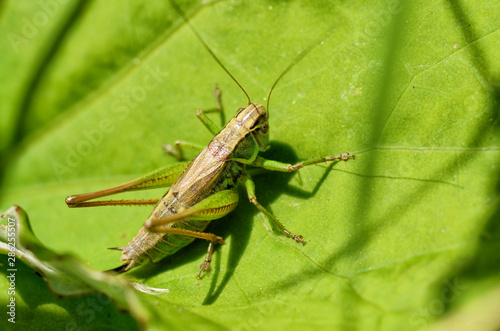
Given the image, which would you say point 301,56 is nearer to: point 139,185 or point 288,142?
point 288,142

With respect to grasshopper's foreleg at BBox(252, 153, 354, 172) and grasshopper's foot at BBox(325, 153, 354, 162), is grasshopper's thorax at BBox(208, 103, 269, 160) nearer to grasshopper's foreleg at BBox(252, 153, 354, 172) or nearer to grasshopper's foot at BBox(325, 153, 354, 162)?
grasshopper's foreleg at BBox(252, 153, 354, 172)

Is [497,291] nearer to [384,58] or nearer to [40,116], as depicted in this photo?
[384,58]

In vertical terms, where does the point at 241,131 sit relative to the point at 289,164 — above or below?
above

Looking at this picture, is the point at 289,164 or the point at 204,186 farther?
the point at 204,186

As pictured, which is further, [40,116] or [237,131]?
[40,116]

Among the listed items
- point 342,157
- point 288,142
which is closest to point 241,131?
point 288,142

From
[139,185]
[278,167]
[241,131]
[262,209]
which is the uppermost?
[139,185]

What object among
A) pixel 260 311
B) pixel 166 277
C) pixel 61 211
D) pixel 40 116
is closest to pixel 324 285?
pixel 260 311

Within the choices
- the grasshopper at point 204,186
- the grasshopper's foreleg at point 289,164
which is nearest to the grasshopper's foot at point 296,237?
the grasshopper at point 204,186
